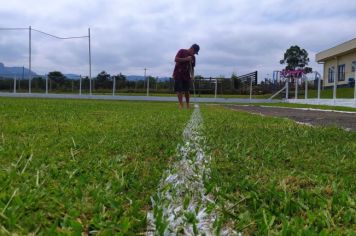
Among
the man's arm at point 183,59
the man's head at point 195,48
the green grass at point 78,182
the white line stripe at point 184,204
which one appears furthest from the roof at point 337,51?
the white line stripe at point 184,204

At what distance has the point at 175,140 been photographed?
13.7ft

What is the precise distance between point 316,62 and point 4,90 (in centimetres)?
3312

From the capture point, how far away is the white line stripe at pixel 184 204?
1.64 metres

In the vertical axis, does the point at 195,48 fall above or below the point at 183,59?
above

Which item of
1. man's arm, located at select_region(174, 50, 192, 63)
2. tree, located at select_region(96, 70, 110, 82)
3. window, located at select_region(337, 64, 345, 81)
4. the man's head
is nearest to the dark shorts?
man's arm, located at select_region(174, 50, 192, 63)

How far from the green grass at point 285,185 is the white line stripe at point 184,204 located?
0.06 metres

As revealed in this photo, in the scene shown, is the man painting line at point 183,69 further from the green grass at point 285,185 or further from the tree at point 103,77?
the tree at point 103,77

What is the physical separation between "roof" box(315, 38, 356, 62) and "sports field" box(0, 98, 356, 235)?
132 ft

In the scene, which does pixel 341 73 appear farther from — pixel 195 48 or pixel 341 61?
pixel 195 48

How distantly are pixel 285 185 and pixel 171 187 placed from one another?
56 cm

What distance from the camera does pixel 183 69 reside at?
43.2ft

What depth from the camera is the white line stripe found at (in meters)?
1.64

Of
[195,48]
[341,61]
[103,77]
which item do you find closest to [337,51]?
[341,61]

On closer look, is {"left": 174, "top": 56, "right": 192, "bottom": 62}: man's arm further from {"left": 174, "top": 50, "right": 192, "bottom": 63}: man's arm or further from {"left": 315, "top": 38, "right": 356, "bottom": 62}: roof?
{"left": 315, "top": 38, "right": 356, "bottom": 62}: roof
